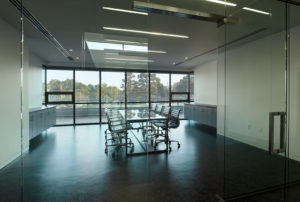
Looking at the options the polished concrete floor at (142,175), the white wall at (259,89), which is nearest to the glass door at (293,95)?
the white wall at (259,89)

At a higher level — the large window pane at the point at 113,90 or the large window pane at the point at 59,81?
the large window pane at the point at 59,81

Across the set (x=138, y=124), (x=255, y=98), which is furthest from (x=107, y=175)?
(x=255, y=98)

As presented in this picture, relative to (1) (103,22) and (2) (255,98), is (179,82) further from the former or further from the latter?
(1) (103,22)

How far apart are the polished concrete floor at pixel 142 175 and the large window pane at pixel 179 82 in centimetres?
407

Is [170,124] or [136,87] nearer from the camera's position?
[136,87]

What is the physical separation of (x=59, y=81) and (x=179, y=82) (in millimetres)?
5246

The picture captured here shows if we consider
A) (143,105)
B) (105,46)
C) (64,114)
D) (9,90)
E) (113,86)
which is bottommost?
(64,114)

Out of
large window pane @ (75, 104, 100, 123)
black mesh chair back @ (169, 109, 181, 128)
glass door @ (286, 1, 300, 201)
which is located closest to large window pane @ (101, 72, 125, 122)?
large window pane @ (75, 104, 100, 123)

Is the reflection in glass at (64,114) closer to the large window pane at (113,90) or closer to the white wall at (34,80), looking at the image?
Answer: the white wall at (34,80)

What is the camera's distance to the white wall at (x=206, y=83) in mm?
5640

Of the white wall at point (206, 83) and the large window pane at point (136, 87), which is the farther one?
the white wall at point (206, 83)

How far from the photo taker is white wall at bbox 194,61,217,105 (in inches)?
222

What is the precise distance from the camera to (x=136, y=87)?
107 inches

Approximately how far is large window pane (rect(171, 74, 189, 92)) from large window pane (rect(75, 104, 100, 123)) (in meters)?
4.20
